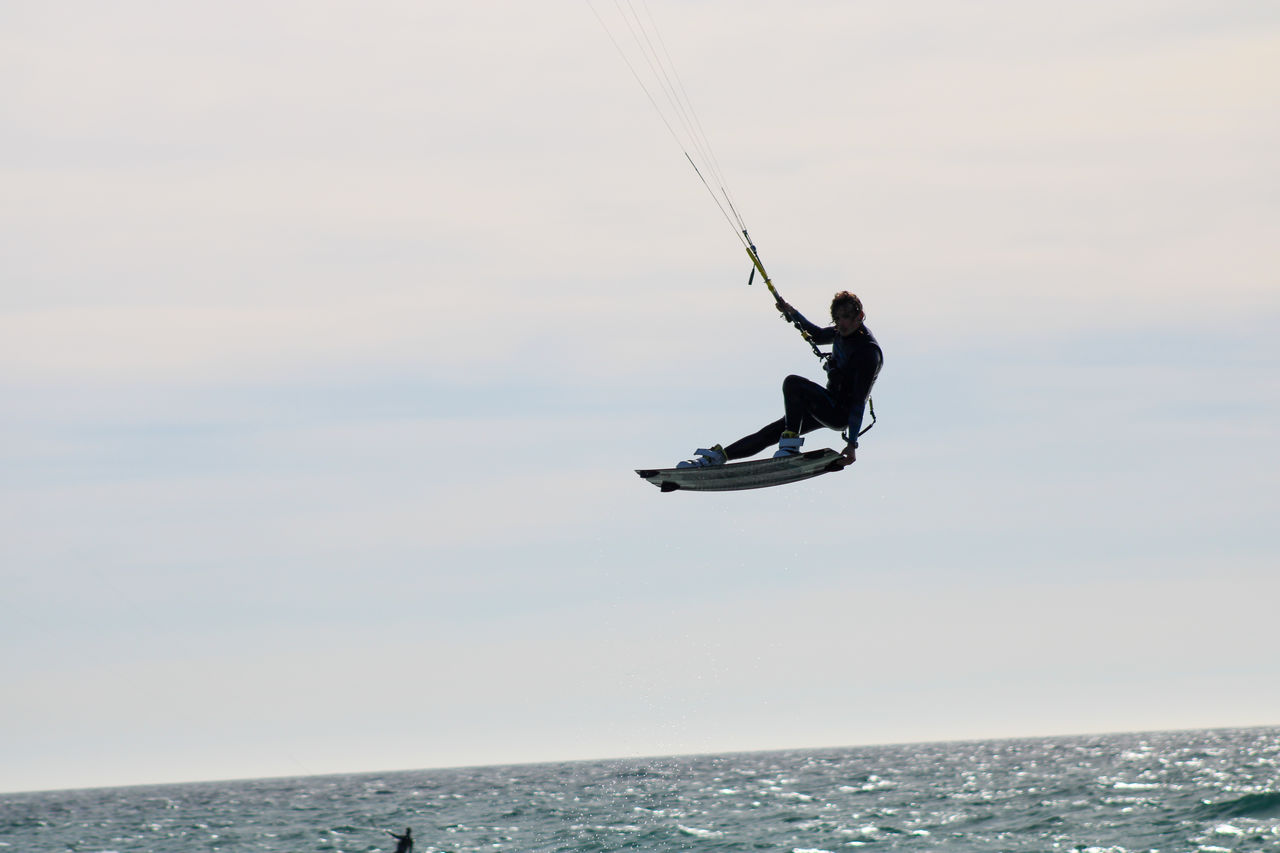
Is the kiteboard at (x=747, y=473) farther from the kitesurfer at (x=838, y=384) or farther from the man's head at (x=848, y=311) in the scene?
the man's head at (x=848, y=311)

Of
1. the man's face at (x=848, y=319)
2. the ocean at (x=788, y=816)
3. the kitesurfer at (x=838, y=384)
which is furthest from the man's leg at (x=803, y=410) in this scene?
the ocean at (x=788, y=816)

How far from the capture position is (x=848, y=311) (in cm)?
1992

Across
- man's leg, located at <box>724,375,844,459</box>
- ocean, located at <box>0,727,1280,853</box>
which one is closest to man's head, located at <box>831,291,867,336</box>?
man's leg, located at <box>724,375,844,459</box>

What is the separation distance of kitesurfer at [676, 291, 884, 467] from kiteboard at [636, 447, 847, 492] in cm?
20

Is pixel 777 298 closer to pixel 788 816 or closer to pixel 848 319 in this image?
pixel 848 319

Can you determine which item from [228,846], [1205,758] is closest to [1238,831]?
[228,846]

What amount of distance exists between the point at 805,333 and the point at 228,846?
185 ft

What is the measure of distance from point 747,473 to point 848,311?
2695 millimetres

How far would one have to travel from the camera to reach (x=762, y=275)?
1980 centimetres

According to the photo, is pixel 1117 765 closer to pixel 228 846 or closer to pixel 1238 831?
pixel 1238 831

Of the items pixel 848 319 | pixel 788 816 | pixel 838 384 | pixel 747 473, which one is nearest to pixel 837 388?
pixel 838 384

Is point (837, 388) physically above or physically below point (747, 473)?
above

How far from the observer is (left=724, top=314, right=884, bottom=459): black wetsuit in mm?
20094

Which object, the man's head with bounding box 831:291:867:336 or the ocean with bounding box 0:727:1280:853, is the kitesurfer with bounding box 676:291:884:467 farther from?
the ocean with bounding box 0:727:1280:853
